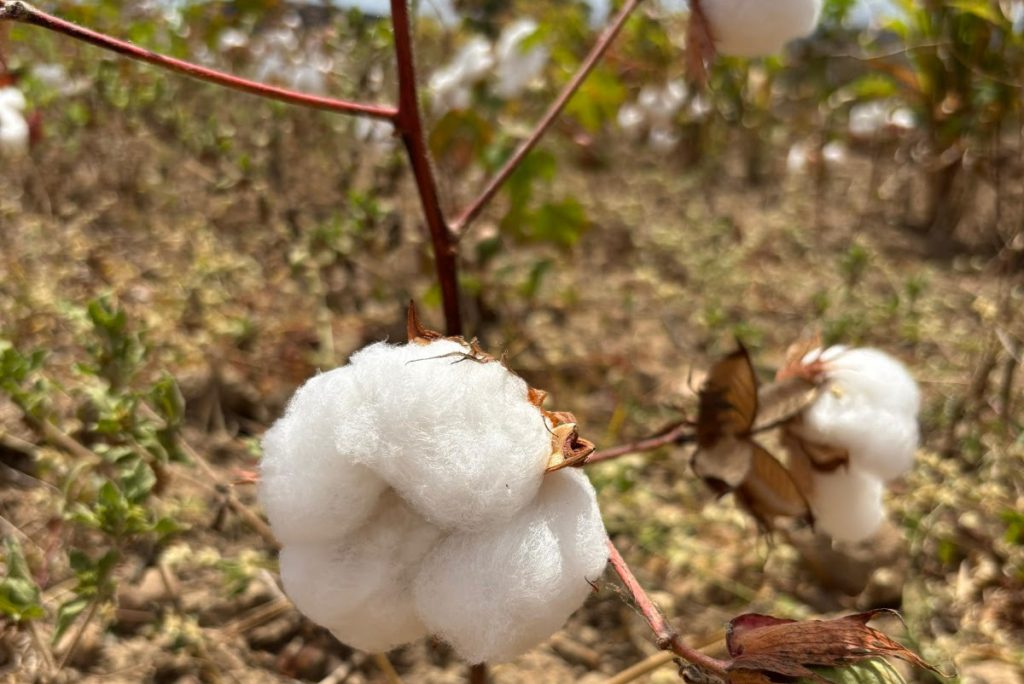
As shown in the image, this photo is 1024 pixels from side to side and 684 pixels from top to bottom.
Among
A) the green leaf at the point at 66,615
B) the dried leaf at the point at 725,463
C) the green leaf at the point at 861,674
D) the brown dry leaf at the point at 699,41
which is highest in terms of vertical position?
the brown dry leaf at the point at 699,41

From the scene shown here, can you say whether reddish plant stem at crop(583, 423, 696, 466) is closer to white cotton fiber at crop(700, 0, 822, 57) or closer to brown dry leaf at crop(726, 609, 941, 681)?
brown dry leaf at crop(726, 609, 941, 681)

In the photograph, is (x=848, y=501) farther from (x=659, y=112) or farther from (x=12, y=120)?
(x=659, y=112)

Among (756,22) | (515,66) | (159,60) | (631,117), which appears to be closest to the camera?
(159,60)

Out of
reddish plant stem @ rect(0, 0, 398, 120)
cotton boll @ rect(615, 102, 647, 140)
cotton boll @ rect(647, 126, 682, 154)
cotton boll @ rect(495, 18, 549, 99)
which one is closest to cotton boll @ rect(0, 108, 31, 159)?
cotton boll @ rect(495, 18, 549, 99)

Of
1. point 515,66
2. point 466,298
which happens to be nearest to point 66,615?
point 466,298

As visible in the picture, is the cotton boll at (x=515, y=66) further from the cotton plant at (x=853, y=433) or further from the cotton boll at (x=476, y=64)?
the cotton plant at (x=853, y=433)

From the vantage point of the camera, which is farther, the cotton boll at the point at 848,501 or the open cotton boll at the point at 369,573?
the cotton boll at the point at 848,501

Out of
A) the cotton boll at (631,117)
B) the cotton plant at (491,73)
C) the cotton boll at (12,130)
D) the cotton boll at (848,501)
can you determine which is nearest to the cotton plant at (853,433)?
the cotton boll at (848,501)
